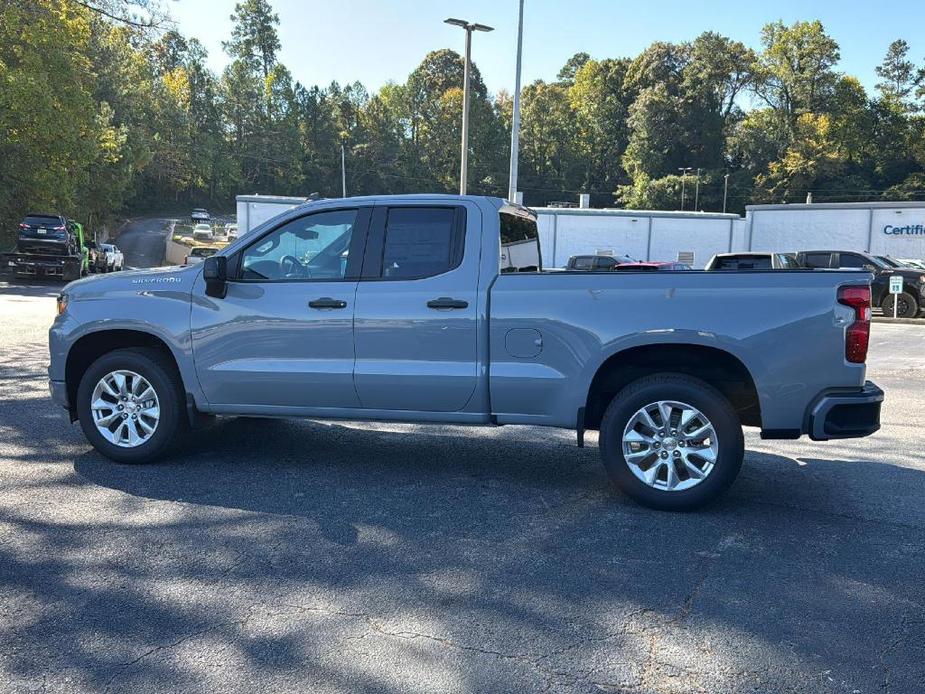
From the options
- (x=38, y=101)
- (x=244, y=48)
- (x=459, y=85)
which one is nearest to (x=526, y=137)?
(x=459, y=85)

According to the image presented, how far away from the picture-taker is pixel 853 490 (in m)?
5.49

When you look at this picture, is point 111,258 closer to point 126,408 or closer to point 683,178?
point 126,408

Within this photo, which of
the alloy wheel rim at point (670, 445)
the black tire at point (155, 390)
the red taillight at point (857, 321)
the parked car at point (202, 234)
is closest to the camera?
the red taillight at point (857, 321)

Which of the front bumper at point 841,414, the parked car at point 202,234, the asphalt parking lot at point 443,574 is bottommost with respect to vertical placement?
the asphalt parking lot at point 443,574

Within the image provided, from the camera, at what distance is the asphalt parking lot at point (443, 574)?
10.1 feet

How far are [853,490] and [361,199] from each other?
3.97 m

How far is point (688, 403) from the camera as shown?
4.86m

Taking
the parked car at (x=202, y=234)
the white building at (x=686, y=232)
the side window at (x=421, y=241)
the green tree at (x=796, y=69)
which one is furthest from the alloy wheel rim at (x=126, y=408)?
the green tree at (x=796, y=69)

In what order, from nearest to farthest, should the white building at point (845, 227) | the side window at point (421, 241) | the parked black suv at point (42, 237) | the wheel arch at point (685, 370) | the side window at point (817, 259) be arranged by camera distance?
the wheel arch at point (685, 370), the side window at point (421, 241), the side window at point (817, 259), the parked black suv at point (42, 237), the white building at point (845, 227)

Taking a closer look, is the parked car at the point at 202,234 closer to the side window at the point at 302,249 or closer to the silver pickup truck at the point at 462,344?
the silver pickup truck at the point at 462,344

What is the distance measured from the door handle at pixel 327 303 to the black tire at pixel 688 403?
1.91 metres

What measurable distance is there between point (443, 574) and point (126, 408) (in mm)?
3071

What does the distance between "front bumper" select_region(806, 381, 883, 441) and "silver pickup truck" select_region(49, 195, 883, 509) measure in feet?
0.04

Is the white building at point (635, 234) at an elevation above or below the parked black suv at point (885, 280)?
above
